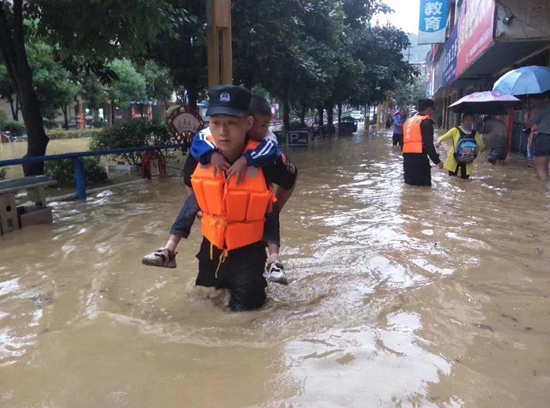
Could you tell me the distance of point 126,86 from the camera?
44.7 meters

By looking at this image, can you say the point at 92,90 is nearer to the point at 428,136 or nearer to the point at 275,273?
the point at 428,136

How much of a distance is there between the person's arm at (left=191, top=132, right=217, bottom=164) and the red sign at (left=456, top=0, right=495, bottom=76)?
9.48 m

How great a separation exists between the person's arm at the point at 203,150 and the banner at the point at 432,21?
22435 mm

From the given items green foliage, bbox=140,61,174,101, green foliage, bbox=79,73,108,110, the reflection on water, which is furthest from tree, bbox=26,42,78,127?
green foliage, bbox=140,61,174,101

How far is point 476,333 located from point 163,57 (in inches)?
460

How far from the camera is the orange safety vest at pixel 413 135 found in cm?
851

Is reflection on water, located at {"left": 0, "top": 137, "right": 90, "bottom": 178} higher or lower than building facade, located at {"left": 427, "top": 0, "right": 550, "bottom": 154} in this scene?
lower

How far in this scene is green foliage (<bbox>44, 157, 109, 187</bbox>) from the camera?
1009 cm

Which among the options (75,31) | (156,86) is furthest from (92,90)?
(75,31)

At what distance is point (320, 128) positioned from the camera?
29.3 metres

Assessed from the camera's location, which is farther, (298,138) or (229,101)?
(298,138)

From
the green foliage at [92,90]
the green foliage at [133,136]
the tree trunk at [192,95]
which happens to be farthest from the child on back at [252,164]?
the green foliage at [92,90]

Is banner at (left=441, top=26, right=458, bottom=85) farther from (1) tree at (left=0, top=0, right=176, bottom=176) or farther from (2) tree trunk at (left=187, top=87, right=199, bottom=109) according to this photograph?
(1) tree at (left=0, top=0, right=176, bottom=176)

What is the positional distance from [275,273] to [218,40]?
20.1 feet
